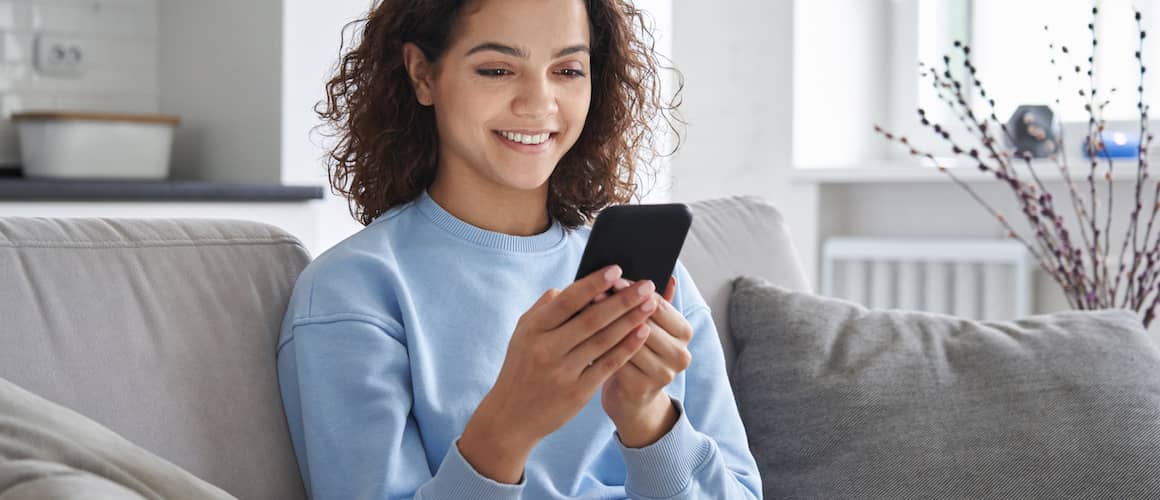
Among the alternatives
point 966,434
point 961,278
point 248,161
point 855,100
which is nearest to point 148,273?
point 966,434

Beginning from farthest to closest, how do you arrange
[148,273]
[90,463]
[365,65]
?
[365,65], [148,273], [90,463]

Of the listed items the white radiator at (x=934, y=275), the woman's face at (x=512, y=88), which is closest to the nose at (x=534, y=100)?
the woman's face at (x=512, y=88)

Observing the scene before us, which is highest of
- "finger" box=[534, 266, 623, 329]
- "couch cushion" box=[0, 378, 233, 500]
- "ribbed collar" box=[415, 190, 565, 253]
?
"ribbed collar" box=[415, 190, 565, 253]

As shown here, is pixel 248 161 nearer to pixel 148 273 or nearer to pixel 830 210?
pixel 830 210

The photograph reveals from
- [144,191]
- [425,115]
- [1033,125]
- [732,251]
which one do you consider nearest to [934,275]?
[1033,125]

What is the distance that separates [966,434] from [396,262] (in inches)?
28.4

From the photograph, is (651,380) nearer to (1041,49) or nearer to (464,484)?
(464,484)

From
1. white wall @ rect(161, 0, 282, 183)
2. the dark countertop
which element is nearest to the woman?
the dark countertop

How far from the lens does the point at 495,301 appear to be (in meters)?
1.28

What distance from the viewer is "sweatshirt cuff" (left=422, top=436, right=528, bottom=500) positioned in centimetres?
106

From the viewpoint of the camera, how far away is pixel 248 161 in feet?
9.77

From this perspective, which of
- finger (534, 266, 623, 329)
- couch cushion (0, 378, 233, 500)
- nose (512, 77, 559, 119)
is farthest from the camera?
nose (512, 77, 559, 119)

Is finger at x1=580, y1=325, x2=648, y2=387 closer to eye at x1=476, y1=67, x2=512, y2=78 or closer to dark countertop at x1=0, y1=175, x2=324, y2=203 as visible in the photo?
eye at x1=476, y1=67, x2=512, y2=78

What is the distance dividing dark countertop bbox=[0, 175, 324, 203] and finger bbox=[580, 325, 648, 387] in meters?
1.73
